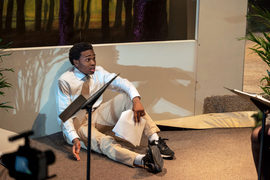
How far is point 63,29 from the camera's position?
312cm

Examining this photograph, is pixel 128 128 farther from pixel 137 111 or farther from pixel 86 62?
pixel 86 62

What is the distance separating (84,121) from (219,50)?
1.83 metres

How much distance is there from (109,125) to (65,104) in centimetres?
46

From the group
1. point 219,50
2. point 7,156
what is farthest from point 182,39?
point 7,156

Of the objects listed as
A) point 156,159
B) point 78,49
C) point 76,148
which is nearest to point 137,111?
point 156,159

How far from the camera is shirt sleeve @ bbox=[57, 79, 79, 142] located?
8.55 feet

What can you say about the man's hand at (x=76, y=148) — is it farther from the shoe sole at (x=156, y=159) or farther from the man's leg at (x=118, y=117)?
the shoe sole at (x=156, y=159)

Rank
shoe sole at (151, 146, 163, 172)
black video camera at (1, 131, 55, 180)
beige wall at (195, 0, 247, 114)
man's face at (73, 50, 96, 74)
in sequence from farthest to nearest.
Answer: beige wall at (195, 0, 247, 114) → man's face at (73, 50, 96, 74) → shoe sole at (151, 146, 163, 172) → black video camera at (1, 131, 55, 180)

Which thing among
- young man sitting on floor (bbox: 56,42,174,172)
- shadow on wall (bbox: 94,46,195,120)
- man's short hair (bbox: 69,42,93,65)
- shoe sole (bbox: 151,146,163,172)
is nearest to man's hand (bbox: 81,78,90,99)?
young man sitting on floor (bbox: 56,42,174,172)

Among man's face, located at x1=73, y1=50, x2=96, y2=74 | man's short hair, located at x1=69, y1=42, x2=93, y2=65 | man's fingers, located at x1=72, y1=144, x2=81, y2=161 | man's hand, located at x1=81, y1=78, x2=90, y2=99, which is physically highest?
man's short hair, located at x1=69, y1=42, x2=93, y2=65

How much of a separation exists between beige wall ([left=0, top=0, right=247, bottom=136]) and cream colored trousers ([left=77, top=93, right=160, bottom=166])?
0.52 m

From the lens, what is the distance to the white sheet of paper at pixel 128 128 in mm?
2539

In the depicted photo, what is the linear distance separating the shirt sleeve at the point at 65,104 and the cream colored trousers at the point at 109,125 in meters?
0.18

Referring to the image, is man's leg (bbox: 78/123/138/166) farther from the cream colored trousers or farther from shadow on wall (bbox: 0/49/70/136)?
shadow on wall (bbox: 0/49/70/136)
